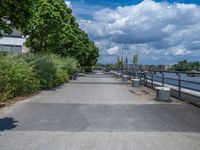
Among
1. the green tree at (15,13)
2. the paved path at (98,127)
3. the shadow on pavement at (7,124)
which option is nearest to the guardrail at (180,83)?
the paved path at (98,127)

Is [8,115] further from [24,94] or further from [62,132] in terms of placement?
[24,94]

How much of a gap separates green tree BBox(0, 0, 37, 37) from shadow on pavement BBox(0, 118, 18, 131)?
2.90 m

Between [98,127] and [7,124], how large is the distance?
237 centimetres

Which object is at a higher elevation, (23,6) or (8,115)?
(23,6)

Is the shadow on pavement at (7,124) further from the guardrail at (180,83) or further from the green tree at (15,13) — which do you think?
the guardrail at (180,83)

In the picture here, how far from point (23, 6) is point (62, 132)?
424 centimetres

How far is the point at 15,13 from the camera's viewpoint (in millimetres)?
11023

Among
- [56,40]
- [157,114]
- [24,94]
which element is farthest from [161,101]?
[56,40]

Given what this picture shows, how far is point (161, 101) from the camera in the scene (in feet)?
53.4

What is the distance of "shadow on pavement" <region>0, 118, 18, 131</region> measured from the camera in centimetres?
918

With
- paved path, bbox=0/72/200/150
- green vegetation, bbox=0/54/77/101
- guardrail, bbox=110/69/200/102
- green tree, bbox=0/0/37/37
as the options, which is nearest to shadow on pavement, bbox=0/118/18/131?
paved path, bbox=0/72/200/150

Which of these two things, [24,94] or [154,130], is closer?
[154,130]

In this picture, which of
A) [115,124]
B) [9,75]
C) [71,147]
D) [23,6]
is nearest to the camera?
[71,147]

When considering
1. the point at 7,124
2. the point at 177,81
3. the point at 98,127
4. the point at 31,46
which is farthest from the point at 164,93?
the point at 31,46
